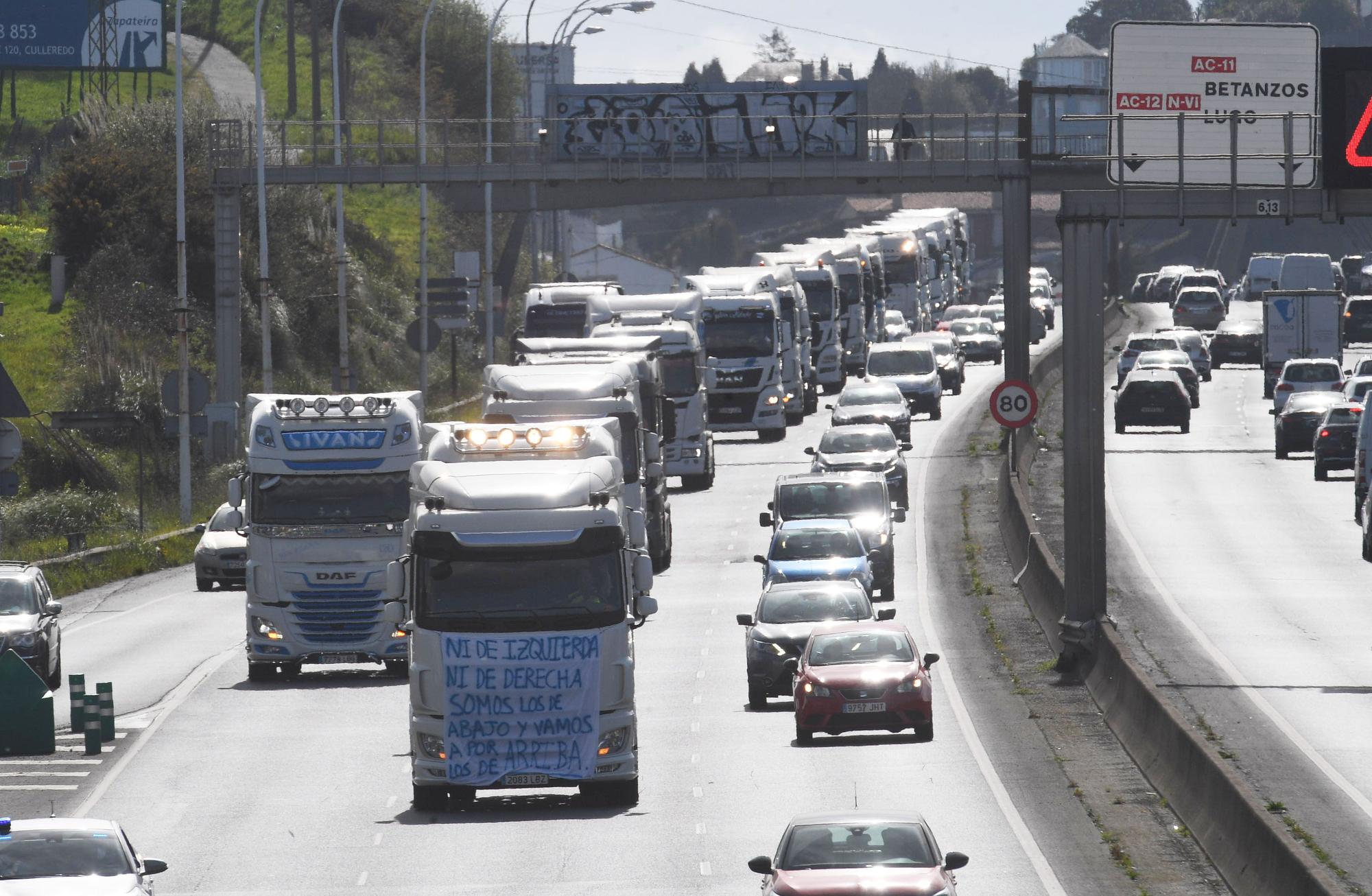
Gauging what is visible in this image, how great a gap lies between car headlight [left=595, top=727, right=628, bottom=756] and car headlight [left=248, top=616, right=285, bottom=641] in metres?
9.82

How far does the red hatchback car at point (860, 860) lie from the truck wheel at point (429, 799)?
6.66m

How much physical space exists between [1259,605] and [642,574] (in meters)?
17.0

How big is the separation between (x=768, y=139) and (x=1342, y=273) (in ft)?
217

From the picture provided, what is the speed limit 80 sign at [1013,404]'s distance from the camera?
40062 millimetres

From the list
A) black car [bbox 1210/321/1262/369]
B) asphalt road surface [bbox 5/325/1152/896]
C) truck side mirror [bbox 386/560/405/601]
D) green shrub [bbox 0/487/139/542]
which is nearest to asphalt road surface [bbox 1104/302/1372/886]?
asphalt road surface [bbox 5/325/1152/896]

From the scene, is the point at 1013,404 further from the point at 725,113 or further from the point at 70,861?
the point at 725,113

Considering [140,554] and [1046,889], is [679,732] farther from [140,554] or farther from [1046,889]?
[140,554]

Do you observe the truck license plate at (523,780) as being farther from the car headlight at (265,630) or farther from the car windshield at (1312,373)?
the car windshield at (1312,373)

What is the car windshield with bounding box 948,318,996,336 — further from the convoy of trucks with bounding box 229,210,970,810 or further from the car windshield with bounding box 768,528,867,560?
the car windshield with bounding box 768,528,867,560

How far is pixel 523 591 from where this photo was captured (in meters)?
20.6

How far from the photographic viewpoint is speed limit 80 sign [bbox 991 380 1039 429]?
40.1m

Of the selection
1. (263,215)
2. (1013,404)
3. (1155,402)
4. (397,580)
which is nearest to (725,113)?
(263,215)

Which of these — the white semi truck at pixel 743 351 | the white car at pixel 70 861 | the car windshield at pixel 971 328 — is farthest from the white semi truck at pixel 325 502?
the car windshield at pixel 971 328

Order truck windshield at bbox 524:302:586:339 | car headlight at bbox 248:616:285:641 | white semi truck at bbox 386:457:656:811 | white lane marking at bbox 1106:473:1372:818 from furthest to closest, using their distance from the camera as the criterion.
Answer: truck windshield at bbox 524:302:586:339, car headlight at bbox 248:616:285:641, white lane marking at bbox 1106:473:1372:818, white semi truck at bbox 386:457:656:811
